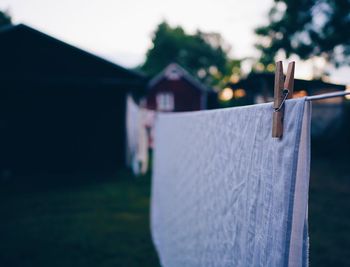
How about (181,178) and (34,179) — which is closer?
(181,178)

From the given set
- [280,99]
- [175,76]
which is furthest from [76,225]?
[175,76]

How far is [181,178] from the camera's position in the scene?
133 inches

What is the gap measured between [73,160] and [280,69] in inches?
392

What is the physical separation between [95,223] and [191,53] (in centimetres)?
5110

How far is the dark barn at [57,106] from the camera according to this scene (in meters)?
9.65

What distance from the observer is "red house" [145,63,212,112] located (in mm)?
28719

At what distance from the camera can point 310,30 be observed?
651 inches

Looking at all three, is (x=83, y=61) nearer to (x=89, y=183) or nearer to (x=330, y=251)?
(x=89, y=183)

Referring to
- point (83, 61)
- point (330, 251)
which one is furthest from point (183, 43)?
point (330, 251)

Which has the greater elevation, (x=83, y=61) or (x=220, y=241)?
(x=83, y=61)

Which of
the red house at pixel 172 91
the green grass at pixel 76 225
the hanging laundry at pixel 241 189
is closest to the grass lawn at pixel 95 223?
the green grass at pixel 76 225

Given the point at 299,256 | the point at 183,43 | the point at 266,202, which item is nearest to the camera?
the point at 299,256

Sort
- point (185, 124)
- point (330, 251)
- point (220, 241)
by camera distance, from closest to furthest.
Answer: point (220, 241), point (185, 124), point (330, 251)

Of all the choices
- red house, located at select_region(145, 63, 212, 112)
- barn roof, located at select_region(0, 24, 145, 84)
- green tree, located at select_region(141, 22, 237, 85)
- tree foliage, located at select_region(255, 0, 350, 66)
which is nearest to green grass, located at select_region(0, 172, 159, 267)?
barn roof, located at select_region(0, 24, 145, 84)
